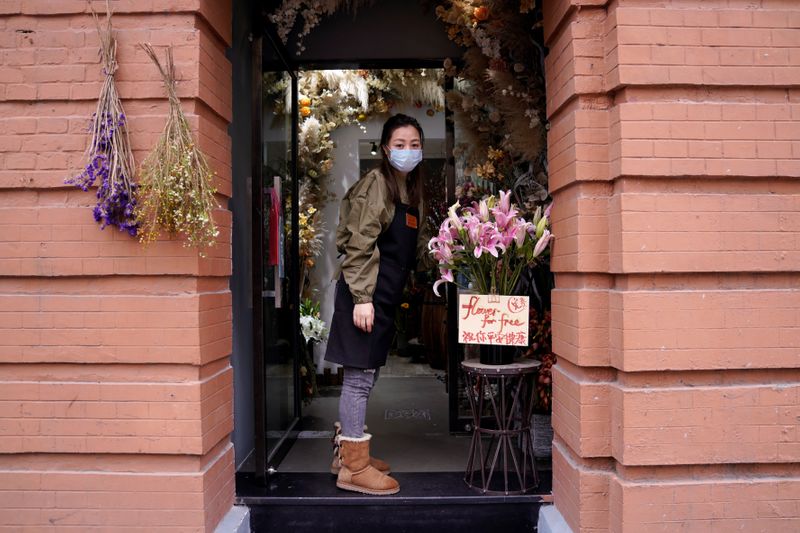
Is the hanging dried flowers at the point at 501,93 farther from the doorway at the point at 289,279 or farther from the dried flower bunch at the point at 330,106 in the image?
the dried flower bunch at the point at 330,106

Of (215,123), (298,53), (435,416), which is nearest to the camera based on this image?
(215,123)

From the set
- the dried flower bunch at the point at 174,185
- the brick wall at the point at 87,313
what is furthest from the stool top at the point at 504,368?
the dried flower bunch at the point at 174,185

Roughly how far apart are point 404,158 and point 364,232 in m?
0.53

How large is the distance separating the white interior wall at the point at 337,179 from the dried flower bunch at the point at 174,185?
13.3 feet

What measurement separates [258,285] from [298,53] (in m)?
2.12

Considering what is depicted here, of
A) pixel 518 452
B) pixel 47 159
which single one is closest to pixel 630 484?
pixel 518 452

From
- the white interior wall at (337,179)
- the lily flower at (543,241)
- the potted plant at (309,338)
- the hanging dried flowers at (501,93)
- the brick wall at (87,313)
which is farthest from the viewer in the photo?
the white interior wall at (337,179)

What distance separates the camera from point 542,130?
3963 millimetres

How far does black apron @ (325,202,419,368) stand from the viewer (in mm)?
3527

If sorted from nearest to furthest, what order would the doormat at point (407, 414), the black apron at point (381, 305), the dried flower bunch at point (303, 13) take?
the black apron at point (381, 305) < the dried flower bunch at point (303, 13) < the doormat at point (407, 414)

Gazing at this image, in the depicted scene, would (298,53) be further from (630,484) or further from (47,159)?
(630,484)

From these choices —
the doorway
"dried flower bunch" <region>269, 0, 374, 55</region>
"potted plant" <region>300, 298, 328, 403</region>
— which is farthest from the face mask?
"potted plant" <region>300, 298, 328, 403</region>

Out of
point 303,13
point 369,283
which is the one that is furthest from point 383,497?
point 303,13

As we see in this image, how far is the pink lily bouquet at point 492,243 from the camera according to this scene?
10.9ft
